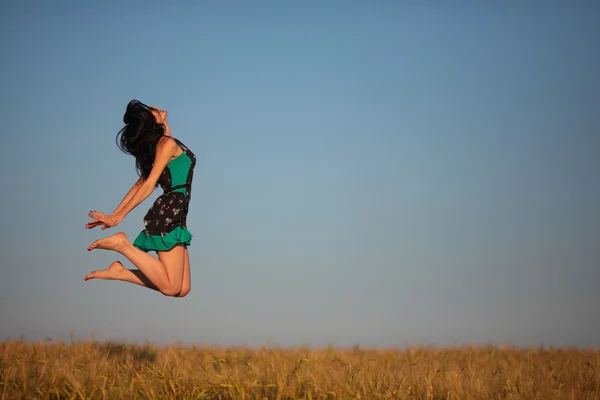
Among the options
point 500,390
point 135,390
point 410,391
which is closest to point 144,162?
point 135,390

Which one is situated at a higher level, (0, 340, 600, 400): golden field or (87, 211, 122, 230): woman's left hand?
(87, 211, 122, 230): woman's left hand

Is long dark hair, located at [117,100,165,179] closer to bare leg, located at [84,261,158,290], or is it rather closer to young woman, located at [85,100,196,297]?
young woman, located at [85,100,196,297]

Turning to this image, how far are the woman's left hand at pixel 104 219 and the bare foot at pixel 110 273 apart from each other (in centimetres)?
67

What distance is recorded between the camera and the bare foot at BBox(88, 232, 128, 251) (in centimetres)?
720

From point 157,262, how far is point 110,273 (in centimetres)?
63

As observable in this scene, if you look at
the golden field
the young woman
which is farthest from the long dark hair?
the golden field

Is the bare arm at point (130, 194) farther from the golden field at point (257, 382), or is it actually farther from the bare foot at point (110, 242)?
the golden field at point (257, 382)

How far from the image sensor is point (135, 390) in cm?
630

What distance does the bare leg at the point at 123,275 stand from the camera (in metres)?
7.56

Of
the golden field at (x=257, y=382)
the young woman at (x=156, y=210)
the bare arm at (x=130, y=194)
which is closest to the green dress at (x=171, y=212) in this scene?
the young woman at (x=156, y=210)

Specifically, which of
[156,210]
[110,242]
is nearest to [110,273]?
[110,242]

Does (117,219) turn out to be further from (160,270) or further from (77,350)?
(77,350)

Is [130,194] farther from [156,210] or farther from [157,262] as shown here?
[157,262]

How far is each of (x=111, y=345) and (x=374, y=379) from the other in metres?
4.76
